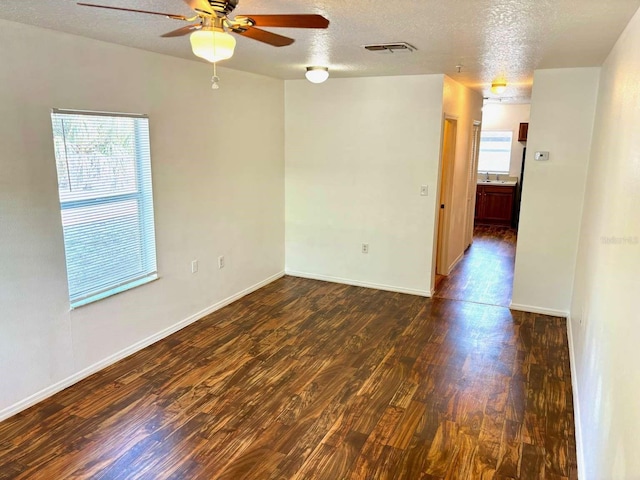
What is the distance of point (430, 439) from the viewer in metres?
2.76

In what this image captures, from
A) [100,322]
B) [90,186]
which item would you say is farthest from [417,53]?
[100,322]

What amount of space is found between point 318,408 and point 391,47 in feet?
8.48

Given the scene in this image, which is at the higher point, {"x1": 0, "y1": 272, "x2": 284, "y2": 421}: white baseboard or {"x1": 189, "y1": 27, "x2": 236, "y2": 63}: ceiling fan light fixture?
A: {"x1": 189, "y1": 27, "x2": 236, "y2": 63}: ceiling fan light fixture

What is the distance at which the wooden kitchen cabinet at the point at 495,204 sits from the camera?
9234mm

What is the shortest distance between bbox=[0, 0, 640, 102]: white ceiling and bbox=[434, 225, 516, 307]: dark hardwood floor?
2.45 meters

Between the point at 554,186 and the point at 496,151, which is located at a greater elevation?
the point at 496,151

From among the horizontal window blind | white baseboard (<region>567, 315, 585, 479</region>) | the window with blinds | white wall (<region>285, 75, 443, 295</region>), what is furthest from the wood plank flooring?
the horizontal window blind

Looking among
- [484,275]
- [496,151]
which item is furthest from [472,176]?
[496,151]

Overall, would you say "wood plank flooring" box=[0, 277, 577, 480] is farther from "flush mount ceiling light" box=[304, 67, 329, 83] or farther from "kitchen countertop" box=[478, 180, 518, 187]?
"kitchen countertop" box=[478, 180, 518, 187]

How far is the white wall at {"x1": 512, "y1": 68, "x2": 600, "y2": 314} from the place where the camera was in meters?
4.27

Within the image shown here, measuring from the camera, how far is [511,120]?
9.41 metres

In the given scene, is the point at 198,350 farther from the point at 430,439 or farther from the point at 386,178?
the point at 386,178

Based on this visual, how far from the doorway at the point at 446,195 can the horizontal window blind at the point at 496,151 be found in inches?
166

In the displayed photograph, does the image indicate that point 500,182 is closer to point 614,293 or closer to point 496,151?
point 496,151
